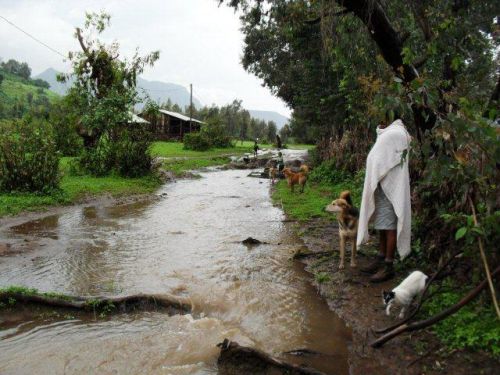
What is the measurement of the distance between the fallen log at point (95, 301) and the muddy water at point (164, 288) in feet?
0.56

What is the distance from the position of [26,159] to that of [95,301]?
8514 mm

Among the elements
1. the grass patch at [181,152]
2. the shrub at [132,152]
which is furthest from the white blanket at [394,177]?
the grass patch at [181,152]

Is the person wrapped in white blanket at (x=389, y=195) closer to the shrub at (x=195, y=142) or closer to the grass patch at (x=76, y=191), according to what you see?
the grass patch at (x=76, y=191)

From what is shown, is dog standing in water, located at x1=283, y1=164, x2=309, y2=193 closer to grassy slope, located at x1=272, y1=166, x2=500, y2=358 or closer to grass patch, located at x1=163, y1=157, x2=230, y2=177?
grass patch, located at x1=163, y1=157, x2=230, y2=177

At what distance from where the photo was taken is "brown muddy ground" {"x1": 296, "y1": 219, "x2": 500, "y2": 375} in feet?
11.0

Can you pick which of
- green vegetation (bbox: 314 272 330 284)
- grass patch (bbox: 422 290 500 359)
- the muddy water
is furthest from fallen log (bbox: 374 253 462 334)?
green vegetation (bbox: 314 272 330 284)

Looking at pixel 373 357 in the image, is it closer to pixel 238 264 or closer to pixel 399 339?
pixel 399 339

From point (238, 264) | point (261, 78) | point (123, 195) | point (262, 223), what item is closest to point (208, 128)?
point (261, 78)

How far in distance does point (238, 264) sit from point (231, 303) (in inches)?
63.2

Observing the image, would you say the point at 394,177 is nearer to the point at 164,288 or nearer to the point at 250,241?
the point at 164,288

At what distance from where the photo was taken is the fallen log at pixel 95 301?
16.3 feet

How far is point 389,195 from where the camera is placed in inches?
203

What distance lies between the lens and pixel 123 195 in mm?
14094

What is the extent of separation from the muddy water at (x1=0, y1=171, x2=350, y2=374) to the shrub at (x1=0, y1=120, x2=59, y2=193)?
188 centimetres
